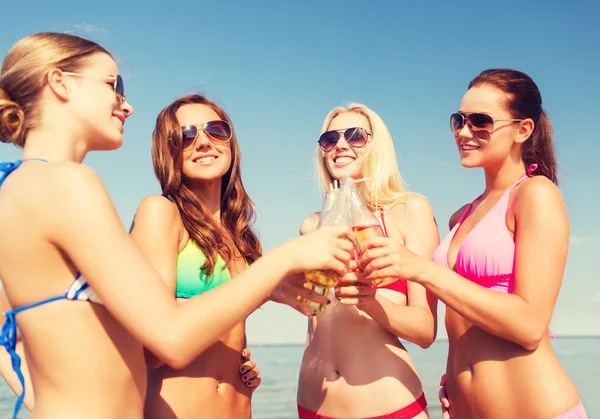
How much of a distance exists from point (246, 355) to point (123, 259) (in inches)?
70.0

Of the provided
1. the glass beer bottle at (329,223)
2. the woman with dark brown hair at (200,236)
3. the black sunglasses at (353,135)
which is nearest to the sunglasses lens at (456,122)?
the black sunglasses at (353,135)

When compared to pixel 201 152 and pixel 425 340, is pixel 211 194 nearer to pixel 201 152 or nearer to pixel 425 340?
pixel 201 152

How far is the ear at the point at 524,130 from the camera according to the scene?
12.4 ft

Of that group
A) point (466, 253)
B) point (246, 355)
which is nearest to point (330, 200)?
point (466, 253)

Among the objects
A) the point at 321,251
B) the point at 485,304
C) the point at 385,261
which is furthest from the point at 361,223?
the point at 485,304

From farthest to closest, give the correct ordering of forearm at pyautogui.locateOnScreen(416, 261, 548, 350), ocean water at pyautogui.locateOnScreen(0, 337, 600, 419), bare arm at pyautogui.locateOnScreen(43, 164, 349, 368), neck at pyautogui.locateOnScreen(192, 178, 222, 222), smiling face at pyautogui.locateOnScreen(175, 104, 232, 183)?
ocean water at pyautogui.locateOnScreen(0, 337, 600, 419) < neck at pyautogui.locateOnScreen(192, 178, 222, 222) < smiling face at pyautogui.locateOnScreen(175, 104, 232, 183) < forearm at pyautogui.locateOnScreen(416, 261, 548, 350) < bare arm at pyautogui.locateOnScreen(43, 164, 349, 368)

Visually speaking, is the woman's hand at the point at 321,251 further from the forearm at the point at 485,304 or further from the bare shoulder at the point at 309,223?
the bare shoulder at the point at 309,223

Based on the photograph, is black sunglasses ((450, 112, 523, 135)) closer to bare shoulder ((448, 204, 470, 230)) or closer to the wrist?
bare shoulder ((448, 204, 470, 230))

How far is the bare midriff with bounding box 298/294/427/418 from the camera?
381cm

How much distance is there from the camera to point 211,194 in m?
4.32

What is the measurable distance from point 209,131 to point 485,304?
86.9 inches

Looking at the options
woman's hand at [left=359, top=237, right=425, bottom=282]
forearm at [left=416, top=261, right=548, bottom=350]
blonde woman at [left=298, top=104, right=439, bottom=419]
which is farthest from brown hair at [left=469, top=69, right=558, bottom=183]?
woman's hand at [left=359, top=237, right=425, bottom=282]

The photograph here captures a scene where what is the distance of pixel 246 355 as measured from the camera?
3859 millimetres

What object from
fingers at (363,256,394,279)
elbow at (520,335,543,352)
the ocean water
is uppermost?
fingers at (363,256,394,279)
